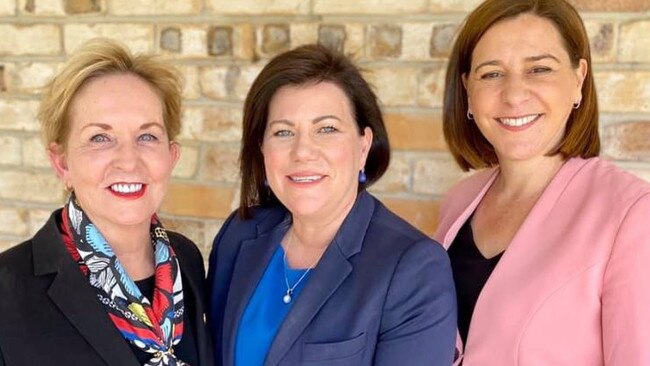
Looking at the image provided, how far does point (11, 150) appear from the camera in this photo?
275 cm

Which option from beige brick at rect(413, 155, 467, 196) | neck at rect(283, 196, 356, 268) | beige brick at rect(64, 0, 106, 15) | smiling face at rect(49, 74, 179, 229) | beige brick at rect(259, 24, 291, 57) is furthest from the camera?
beige brick at rect(64, 0, 106, 15)

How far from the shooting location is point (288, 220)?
184 cm

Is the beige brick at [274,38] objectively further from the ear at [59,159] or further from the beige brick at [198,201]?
the ear at [59,159]

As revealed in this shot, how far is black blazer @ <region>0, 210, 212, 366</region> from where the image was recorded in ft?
4.48

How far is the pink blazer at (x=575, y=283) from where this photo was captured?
1320mm

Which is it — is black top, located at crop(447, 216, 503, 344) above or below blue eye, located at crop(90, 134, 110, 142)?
below

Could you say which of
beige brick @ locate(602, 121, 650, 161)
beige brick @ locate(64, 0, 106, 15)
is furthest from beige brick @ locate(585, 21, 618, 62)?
beige brick @ locate(64, 0, 106, 15)

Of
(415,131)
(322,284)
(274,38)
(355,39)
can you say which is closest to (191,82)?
(274,38)

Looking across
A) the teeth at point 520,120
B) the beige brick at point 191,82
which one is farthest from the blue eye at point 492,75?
the beige brick at point 191,82

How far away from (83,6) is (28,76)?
393 mm

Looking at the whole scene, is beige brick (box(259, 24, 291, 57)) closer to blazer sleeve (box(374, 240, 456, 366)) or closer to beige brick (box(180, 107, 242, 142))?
beige brick (box(180, 107, 242, 142))

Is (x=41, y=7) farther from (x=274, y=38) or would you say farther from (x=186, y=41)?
A: (x=274, y=38)

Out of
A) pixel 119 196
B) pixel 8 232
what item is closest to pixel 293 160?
pixel 119 196

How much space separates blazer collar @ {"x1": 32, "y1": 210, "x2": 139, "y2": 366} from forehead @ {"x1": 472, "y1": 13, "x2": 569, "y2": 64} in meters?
1.13
